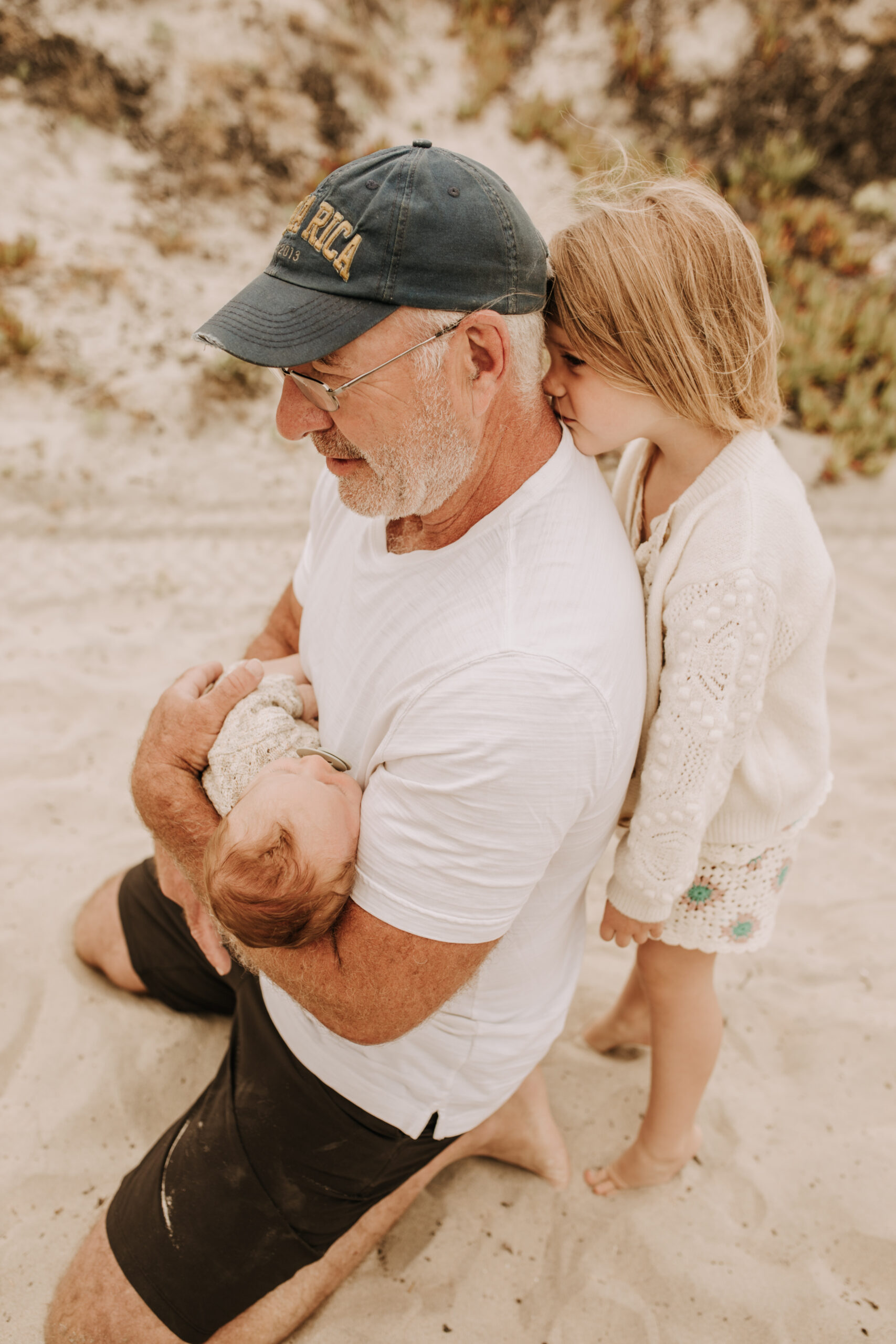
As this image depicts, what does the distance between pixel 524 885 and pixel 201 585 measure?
11.9 feet

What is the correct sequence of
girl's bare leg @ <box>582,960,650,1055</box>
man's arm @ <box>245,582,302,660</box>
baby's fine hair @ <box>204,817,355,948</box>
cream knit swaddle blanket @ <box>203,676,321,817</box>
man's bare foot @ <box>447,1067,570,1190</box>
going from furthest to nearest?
girl's bare leg @ <box>582,960,650,1055</box>, man's arm @ <box>245,582,302,660</box>, man's bare foot @ <box>447,1067,570,1190</box>, cream knit swaddle blanket @ <box>203,676,321,817</box>, baby's fine hair @ <box>204,817,355,948</box>

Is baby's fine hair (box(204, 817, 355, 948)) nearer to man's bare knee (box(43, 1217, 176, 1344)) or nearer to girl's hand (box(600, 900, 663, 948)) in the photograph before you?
girl's hand (box(600, 900, 663, 948))

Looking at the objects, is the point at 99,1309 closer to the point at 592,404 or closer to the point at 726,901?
the point at 726,901

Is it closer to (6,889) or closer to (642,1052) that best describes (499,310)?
(642,1052)

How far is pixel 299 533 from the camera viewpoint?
211 inches

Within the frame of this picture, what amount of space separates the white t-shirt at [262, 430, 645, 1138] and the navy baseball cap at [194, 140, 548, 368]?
0.40m

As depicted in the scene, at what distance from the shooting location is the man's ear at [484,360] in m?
1.64

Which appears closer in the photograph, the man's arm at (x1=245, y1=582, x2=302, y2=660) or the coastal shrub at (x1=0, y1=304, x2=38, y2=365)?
the man's arm at (x1=245, y1=582, x2=302, y2=660)

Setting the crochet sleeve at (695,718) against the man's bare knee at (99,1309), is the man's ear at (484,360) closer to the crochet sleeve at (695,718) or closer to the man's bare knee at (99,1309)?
the crochet sleeve at (695,718)

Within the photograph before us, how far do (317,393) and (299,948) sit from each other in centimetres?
115

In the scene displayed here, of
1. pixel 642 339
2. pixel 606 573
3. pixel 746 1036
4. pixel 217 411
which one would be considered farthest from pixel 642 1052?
pixel 217 411

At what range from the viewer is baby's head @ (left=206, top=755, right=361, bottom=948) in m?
1.67

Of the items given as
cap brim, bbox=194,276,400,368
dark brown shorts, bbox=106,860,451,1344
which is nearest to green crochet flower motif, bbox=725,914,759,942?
dark brown shorts, bbox=106,860,451,1344

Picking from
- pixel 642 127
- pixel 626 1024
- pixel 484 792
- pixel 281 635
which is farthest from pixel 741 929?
pixel 642 127
